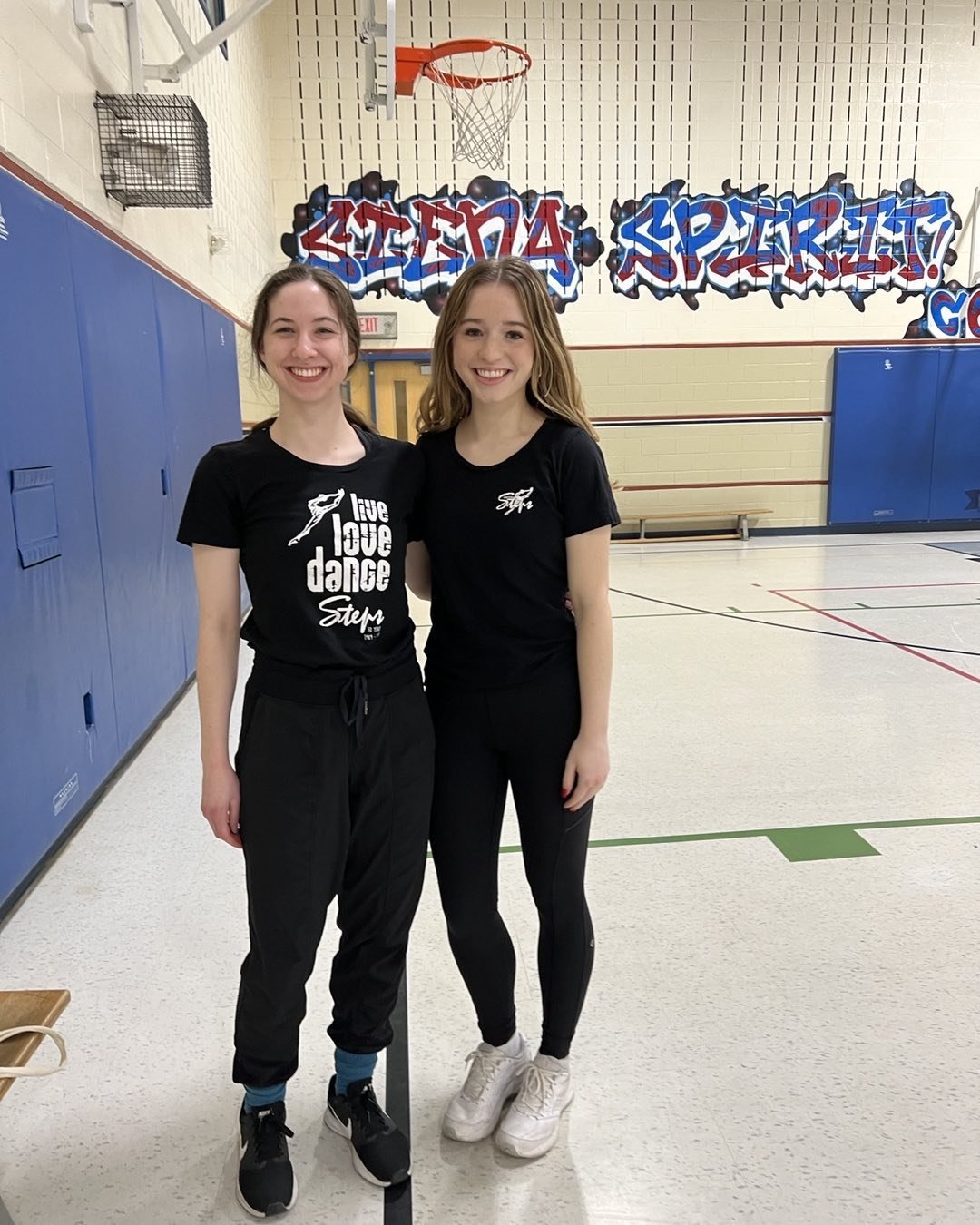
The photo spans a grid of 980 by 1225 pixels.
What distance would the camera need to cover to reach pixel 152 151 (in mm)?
3453

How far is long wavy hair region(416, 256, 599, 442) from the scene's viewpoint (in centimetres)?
131

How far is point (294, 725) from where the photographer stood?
1.26m

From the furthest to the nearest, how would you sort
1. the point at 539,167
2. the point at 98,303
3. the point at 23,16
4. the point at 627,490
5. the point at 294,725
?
the point at 627,490 → the point at 539,167 → the point at 98,303 → the point at 23,16 → the point at 294,725

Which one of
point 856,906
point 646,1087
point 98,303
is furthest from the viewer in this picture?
point 98,303

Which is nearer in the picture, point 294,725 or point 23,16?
point 294,725

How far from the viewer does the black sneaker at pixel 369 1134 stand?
1382 millimetres

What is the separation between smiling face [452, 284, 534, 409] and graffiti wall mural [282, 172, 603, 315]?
25.5 feet

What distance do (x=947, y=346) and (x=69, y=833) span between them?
9444 millimetres

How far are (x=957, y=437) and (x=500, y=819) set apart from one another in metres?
9.47

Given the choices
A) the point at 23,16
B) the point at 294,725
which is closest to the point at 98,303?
the point at 23,16

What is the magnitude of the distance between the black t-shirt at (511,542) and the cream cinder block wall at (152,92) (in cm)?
110

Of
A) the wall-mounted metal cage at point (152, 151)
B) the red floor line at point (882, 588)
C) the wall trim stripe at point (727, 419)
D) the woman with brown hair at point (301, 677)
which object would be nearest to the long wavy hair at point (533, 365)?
the woman with brown hair at point (301, 677)

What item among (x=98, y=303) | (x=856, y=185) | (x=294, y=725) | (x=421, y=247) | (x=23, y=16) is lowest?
(x=294, y=725)

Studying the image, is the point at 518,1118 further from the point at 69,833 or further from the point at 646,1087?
the point at 69,833
